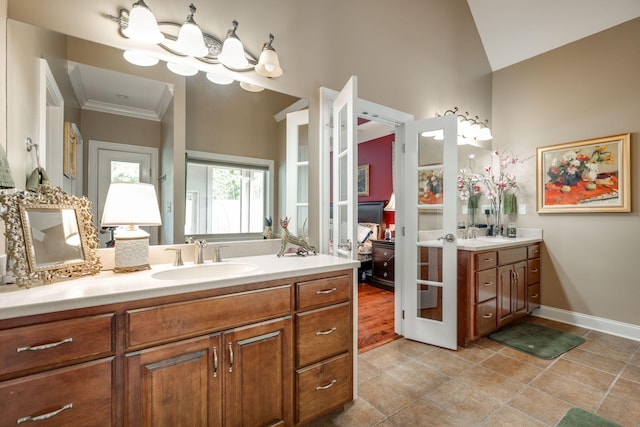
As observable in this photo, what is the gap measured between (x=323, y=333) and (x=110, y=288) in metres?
1.00

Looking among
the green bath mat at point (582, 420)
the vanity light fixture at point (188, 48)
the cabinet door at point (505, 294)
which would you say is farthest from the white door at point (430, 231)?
the vanity light fixture at point (188, 48)

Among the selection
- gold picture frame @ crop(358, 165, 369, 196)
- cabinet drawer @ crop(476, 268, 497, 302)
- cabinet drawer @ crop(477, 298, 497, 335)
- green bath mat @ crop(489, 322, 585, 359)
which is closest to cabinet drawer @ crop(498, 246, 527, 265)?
cabinet drawer @ crop(476, 268, 497, 302)

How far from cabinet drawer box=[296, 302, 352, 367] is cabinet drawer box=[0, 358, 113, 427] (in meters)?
0.79

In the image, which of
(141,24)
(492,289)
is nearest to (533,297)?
(492,289)

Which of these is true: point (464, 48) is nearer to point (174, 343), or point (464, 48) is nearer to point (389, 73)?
point (389, 73)

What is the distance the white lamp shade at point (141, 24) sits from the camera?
147 cm

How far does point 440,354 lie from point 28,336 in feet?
8.45

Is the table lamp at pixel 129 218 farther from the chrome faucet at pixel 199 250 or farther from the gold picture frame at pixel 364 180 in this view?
the gold picture frame at pixel 364 180

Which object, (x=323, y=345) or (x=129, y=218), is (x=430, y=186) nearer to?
(x=323, y=345)

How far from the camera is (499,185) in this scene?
342cm

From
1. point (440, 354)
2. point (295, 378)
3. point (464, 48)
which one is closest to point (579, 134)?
point (464, 48)

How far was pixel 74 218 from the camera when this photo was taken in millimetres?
1325

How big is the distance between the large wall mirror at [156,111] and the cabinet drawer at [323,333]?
2.67 ft

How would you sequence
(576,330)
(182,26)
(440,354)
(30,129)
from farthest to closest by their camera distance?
1. (576,330)
2. (440,354)
3. (182,26)
4. (30,129)
